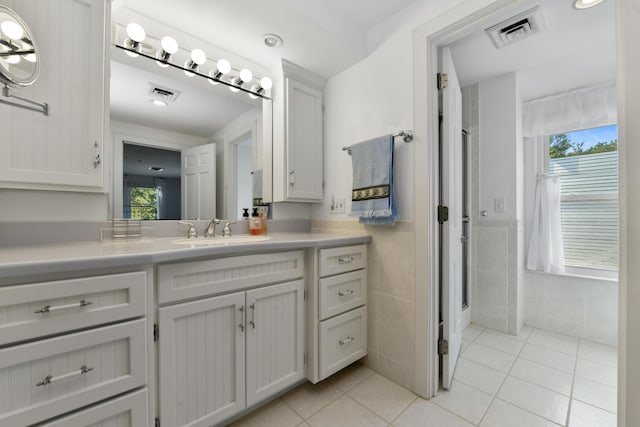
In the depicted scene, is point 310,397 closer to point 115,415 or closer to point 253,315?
point 253,315

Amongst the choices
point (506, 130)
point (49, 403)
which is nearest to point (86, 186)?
point (49, 403)

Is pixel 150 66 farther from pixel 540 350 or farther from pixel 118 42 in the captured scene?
pixel 540 350

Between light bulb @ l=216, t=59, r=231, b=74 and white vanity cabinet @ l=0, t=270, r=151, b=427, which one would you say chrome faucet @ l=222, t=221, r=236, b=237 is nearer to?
white vanity cabinet @ l=0, t=270, r=151, b=427

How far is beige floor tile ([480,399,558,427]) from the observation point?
4.21ft

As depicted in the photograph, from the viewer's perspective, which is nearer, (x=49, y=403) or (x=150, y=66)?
(x=49, y=403)

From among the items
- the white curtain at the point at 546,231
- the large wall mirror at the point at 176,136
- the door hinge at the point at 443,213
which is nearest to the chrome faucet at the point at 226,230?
the large wall mirror at the point at 176,136

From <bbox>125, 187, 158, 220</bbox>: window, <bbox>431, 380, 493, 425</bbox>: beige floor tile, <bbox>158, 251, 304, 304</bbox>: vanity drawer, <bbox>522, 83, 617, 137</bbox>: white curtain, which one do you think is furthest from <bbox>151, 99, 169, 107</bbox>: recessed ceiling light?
<bbox>522, 83, 617, 137</bbox>: white curtain

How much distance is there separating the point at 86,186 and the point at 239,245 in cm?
71

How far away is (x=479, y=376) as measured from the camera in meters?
1.67

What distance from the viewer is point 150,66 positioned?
60.4 inches

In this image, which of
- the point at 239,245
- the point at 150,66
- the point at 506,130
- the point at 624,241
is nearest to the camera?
the point at 624,241

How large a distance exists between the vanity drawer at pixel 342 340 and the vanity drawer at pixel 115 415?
82cm

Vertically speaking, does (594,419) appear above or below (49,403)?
below

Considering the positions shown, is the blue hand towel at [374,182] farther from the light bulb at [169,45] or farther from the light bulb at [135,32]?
the light bulb at [135,32]
